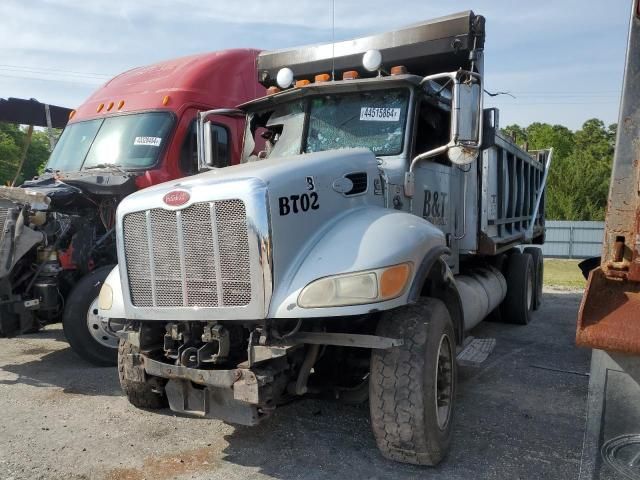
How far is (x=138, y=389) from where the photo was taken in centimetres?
430

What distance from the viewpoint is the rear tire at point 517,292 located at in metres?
8.57

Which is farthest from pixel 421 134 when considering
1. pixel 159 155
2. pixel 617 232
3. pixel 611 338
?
pixel 159 155

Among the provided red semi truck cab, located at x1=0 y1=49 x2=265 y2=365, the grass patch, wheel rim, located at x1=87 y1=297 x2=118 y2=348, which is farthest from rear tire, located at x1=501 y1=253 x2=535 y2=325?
wheel rim, located at x1=87 y1=297 x2=118 y2=348

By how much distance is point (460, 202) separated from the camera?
6.12 m

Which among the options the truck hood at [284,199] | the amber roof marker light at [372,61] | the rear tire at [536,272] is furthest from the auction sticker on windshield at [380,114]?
the rear tire at [536,272]

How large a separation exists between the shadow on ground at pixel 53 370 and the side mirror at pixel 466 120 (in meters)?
3.72

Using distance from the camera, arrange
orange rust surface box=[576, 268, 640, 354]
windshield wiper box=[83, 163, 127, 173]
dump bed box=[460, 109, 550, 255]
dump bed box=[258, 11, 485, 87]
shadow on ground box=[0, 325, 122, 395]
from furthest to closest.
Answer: windshield wiper box=[83, 163, 127, 173] → dump bed box=[460, 109, 550, 255] → shadow on ground box=[0, 325, 122, 395] → dump bed box=[258, 11, 485, 87] → orange rust surface box=[576, 268, 640, 354]

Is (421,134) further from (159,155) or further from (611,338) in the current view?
(159,155)

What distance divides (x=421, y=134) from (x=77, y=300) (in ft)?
12.8

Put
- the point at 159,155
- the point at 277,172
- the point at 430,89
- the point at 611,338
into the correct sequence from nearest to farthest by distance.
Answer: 1. the point at 611,338
2. the point at 277,172
3. the point at 430,89
4. the point at 159,155

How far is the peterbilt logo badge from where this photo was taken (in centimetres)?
349

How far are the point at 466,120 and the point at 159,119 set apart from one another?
181 inches

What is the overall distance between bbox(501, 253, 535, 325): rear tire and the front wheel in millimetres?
5627

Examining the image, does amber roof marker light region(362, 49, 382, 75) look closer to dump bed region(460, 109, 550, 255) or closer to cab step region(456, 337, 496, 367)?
dump bed region(460, 109, 550, 255)
